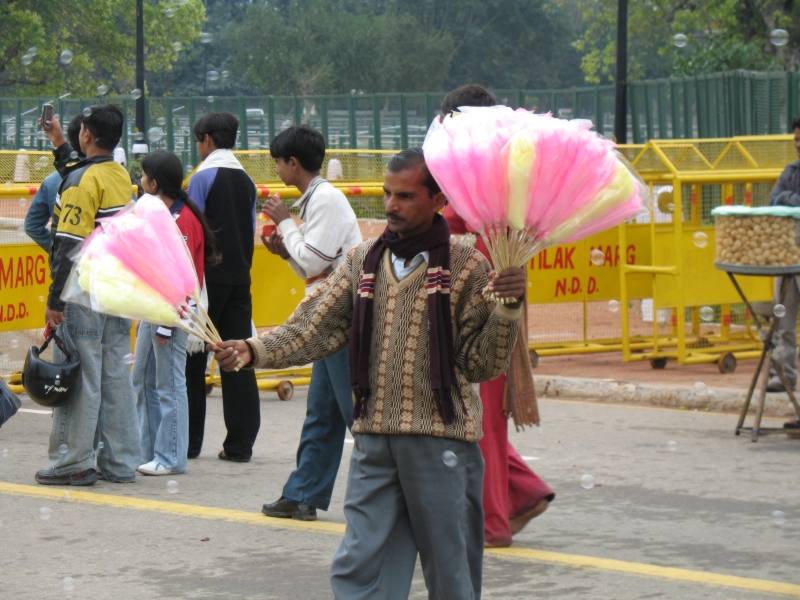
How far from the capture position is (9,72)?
41.7m

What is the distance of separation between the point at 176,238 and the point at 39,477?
126 inches

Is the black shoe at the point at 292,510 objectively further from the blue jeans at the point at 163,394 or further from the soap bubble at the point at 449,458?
the soap bubble at the point at 449,458

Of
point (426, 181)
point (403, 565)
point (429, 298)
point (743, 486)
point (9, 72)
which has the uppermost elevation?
point (9, 72)

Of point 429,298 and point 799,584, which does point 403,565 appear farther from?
point 799,584

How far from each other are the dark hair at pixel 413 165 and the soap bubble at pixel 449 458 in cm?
78

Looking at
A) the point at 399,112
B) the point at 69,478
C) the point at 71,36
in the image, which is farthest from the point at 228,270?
the point at 71,36

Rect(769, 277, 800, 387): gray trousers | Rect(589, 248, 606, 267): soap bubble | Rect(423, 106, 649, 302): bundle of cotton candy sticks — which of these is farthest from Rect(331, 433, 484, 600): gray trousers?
Rect(589, 248, 606, 267): soap bubble

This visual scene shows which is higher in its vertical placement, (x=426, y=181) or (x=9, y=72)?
(x=9, y=72)

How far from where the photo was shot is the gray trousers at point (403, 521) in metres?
3.70

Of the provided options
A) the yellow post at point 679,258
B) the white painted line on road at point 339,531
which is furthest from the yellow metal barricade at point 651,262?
the white painted line on road at point 339,531

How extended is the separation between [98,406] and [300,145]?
1846 millimetres

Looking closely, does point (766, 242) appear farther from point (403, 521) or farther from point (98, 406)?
point (403, 521)

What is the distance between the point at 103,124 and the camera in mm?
6379

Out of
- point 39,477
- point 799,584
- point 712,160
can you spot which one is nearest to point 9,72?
point 712,160
